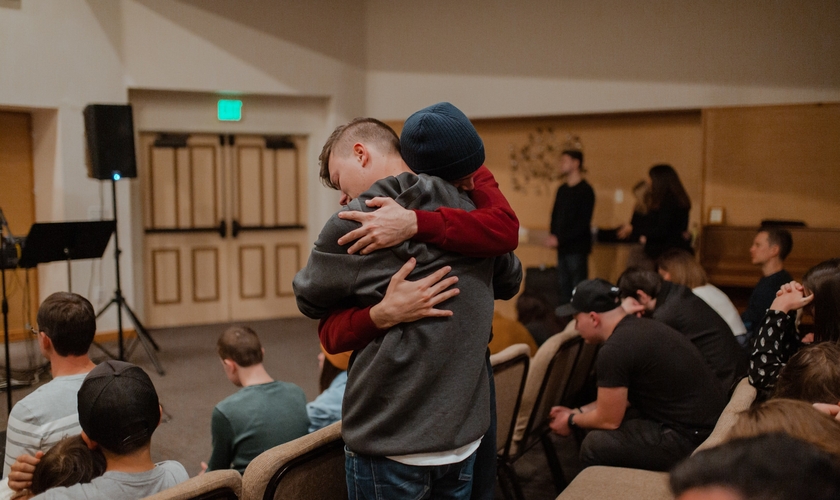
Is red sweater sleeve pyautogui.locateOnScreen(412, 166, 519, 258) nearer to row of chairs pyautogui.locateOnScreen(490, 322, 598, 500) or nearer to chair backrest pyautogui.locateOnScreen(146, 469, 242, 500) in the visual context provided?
chair backrest pyautogui.locateOnScreen(146, 469, 242, 500)

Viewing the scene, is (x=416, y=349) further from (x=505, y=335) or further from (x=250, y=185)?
(x=250, y=185)

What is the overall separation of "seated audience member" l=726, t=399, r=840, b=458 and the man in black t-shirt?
47.2 inches

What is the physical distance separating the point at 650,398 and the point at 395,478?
1.48 m

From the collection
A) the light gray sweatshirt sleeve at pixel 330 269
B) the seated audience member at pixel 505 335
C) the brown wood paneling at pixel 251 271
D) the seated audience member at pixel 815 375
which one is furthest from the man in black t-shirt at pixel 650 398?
the brown wood paneling at pixel 251 271

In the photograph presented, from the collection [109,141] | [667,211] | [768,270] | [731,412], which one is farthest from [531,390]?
[109,141]

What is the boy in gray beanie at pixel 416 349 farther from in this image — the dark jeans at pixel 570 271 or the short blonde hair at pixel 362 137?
the dark jeans at pixel 570 271

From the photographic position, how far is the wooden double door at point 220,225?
6578 millimetres

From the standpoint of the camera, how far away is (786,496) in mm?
634

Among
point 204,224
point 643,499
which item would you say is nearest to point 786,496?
point 643,499

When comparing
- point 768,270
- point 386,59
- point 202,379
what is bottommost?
point 202,379

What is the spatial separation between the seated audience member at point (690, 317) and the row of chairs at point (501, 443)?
32cm

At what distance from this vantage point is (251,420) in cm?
225

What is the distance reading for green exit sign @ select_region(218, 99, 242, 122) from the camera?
21.6ft

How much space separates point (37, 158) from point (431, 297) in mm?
5791
